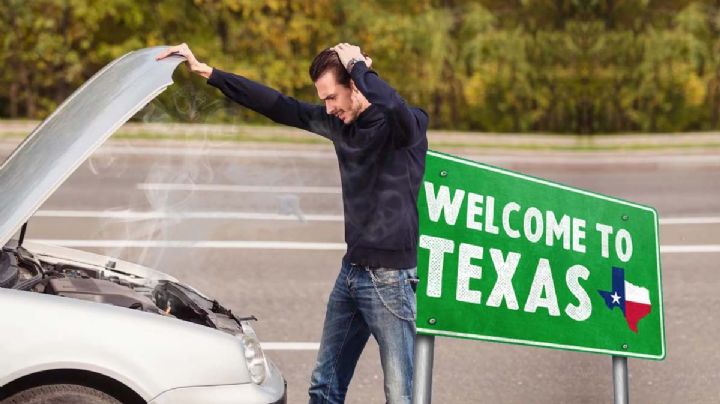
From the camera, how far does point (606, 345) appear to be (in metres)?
5.31

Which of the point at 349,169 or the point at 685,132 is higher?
the point at 685,132

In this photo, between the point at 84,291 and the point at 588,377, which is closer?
the point at 84,291

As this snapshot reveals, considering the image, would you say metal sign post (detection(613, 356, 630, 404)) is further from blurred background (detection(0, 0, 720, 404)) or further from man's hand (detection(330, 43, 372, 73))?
blurred background (detection(0, 0, 720, 404))

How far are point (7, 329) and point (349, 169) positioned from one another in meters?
1.43

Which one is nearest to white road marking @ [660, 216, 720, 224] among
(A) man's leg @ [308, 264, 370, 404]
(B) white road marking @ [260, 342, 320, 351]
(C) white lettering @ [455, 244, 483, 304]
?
(B) white road marking @ [260, 342, 320, 351]

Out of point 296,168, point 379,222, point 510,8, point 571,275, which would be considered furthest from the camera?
point 510,8

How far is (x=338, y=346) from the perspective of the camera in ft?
16.0

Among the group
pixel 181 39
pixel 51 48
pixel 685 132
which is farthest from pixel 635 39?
pixel 51 48

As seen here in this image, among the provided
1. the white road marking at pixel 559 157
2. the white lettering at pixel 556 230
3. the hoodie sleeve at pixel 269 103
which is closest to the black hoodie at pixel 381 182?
the hoodie sleeve at pixel 269 103

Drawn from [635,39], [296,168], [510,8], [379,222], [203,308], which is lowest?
[203,308]

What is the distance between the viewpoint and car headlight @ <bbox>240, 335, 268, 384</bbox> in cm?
446

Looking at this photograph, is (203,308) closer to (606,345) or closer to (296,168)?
(606,345)

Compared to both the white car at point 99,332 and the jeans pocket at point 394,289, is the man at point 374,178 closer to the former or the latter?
the jeans pocket at point 394,289

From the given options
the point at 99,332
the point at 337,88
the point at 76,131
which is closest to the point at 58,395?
the point at 99,332
